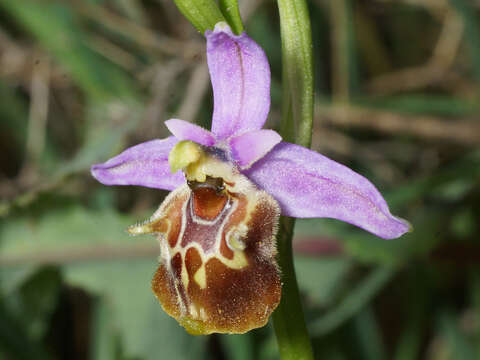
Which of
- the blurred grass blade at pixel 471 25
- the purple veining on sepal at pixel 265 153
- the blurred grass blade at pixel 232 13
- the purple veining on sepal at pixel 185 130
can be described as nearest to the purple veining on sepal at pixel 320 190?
the purple veining on sepal at pixel 265 153

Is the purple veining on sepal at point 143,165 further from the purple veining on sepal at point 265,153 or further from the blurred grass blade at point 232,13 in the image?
the blurred grass blade at point 232,13

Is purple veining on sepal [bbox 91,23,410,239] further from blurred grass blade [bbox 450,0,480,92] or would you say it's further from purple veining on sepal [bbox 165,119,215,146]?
blurred grass blade [bbox 450,0,480,92]

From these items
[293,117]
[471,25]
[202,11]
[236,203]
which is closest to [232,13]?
[202,11]

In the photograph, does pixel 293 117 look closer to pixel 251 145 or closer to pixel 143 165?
pixel 251 145

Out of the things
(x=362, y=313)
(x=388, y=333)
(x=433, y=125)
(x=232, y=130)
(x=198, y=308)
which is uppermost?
(x=232, y=130)

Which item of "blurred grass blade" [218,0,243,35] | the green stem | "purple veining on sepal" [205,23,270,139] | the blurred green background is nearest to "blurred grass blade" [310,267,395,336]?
the blurred green background

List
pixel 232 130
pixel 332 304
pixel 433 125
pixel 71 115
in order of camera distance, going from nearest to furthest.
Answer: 1. pixel 232 130
2. pixel 332 304
3. pixel 433 125
4. pixel 71 115

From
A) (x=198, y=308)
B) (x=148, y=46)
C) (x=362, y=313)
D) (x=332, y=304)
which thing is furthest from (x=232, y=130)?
(x=148, y=46)

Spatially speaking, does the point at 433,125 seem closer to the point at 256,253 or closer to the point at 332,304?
the point at 332,304
